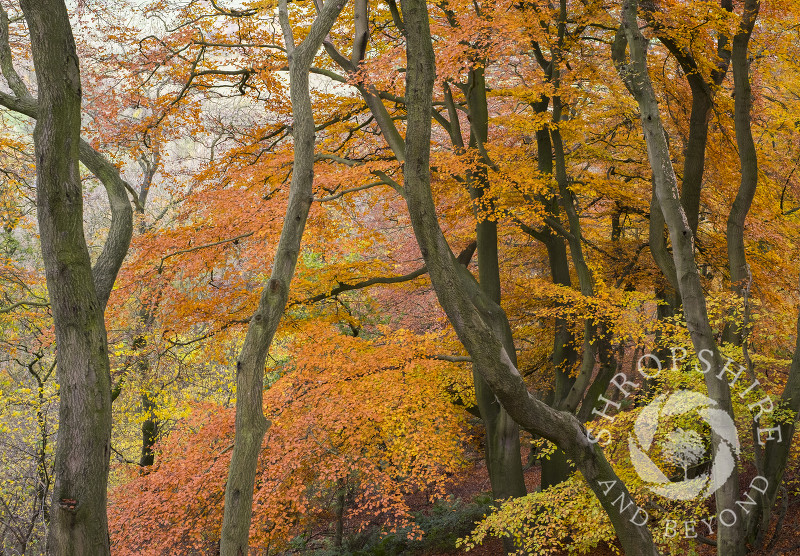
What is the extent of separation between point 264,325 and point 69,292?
1.22 m

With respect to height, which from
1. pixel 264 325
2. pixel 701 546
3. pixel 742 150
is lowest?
pixel 701 546

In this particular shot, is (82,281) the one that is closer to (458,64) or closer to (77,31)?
(458,64)

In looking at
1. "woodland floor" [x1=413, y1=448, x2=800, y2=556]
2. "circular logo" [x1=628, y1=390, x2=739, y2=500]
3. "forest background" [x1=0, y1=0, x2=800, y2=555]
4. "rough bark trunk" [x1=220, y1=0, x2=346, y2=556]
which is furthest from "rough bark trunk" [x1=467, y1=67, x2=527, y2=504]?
"rough bark trunk" [x1=220, y1=0, x2=346, y2=556]

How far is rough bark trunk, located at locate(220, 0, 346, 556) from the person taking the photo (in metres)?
3.90

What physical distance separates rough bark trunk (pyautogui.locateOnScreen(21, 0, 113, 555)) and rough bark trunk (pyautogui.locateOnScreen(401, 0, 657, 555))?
6.79ft

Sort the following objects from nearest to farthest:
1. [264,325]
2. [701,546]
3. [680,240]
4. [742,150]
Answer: [264,325], [680,240], [742,150], [701,546]

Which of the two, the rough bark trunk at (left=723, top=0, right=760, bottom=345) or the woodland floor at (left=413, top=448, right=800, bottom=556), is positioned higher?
the rough bark trunk at (left=723, top=0, right=760, bottom=345)

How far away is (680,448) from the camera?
6184mm

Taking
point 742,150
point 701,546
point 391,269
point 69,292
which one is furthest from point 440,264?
point 701,546

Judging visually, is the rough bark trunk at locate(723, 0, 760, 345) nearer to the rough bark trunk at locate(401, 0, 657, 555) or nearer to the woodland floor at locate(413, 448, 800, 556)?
the woodland floor at locate(413, 448, 800, 556)

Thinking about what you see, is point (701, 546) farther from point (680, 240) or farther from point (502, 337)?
point (680, 240)

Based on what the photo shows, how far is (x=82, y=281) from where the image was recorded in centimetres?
347

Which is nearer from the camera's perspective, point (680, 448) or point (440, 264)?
point (440, 264)

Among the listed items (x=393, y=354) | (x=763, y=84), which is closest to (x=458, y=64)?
(x=393, y=354)
